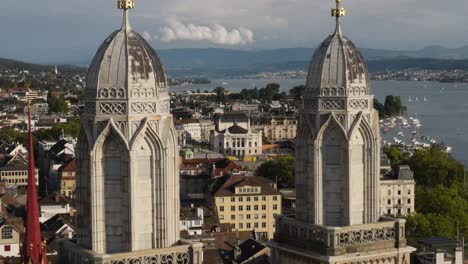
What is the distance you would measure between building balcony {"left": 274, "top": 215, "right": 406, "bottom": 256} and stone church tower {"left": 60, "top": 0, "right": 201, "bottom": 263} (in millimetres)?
4037

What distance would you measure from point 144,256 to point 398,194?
283ft

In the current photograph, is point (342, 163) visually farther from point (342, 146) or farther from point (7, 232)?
point (7, 232)

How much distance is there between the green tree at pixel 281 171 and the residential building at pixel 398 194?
664 inches

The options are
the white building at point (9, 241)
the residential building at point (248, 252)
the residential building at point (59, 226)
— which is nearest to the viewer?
the residential building at point (248, 252)

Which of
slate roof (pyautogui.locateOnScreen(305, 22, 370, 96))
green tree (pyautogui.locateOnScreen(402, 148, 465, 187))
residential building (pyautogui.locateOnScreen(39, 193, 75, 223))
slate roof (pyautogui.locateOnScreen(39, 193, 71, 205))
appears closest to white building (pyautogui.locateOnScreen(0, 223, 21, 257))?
residential building (pyautogui.locateOnScreen(39, 193, 75, 223))

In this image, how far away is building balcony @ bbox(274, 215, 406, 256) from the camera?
2538 cm

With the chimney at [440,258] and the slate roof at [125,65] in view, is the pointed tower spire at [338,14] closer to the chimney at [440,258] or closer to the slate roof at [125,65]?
the slate roof at [125,65]

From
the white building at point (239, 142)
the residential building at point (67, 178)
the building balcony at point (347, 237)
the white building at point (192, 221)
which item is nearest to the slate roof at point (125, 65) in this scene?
the building balcony at point (347, 237)

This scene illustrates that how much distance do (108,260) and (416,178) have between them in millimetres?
108406

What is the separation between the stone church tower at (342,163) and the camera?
1027 inches

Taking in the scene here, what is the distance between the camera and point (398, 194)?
106 meters

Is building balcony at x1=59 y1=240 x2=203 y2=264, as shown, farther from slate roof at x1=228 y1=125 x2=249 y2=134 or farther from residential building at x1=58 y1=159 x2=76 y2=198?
slate roof at x1=228 y1=125 x2=249 y2=134

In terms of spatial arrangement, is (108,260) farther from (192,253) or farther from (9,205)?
(9,205)

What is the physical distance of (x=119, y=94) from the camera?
76.9ft
